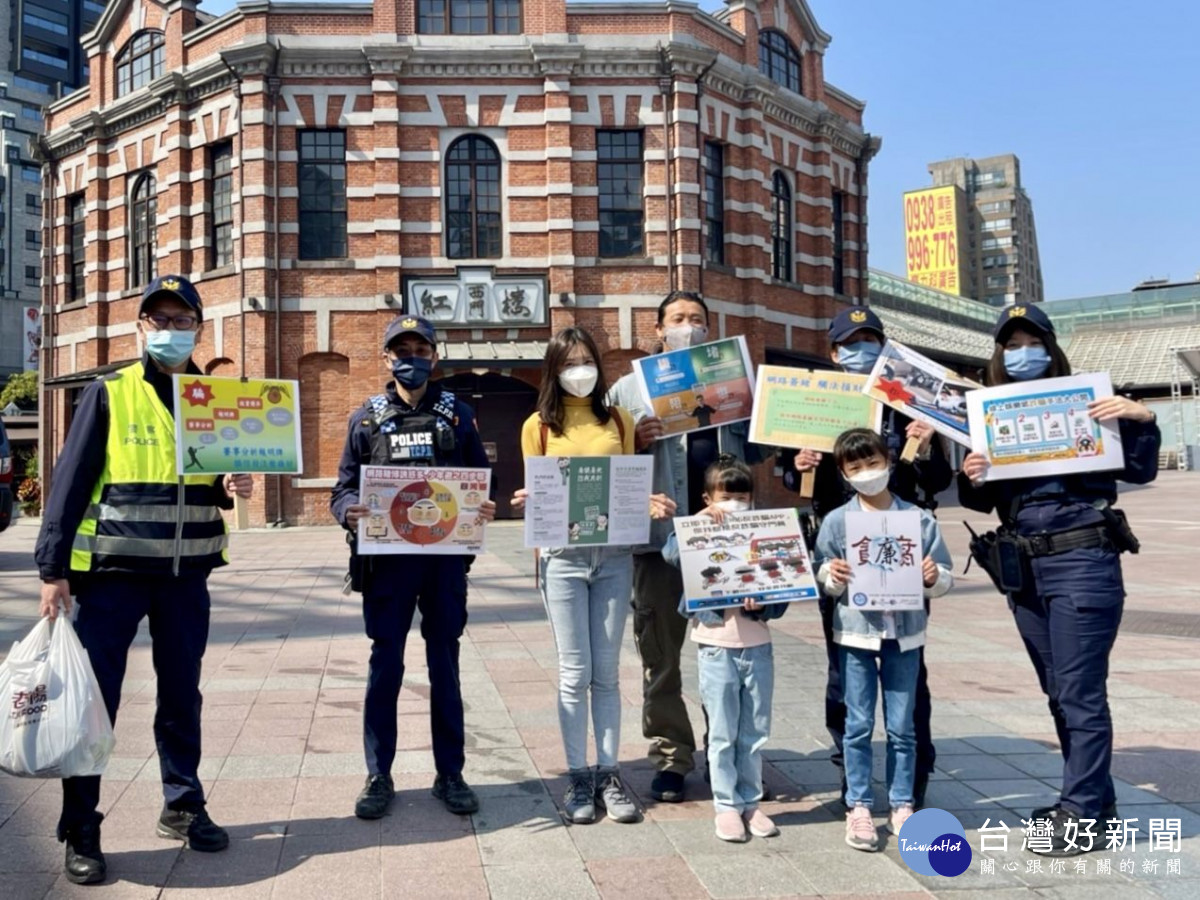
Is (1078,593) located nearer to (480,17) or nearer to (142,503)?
(142,503)

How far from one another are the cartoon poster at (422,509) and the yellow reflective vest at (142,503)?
0.65 metres

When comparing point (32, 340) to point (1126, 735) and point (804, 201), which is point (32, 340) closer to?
point (804, 201)

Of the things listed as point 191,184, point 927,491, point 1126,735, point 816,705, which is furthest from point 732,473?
point 191,184

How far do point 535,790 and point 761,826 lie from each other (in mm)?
1170

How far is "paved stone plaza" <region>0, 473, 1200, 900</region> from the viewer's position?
3.54 m

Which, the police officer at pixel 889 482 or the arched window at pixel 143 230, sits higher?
the arched window at pixel 143 230

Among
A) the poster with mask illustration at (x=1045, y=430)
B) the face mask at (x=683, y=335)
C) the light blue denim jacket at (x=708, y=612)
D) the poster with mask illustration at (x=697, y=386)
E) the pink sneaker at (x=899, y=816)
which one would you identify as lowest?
the pink sneaker at (x=899, y=816)

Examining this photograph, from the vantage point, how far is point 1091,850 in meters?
3.75

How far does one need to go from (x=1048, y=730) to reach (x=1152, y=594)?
6.24m

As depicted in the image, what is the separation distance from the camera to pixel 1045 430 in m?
3.93

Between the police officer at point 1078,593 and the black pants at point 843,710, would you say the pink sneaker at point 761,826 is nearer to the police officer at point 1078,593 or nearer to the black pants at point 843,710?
the black pants at point 843,710

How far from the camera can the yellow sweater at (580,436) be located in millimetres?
4363

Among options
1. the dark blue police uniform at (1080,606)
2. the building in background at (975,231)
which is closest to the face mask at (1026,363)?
the dark blue police uniform at (1080,606)

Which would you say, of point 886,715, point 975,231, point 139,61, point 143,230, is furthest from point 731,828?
point 975,231
